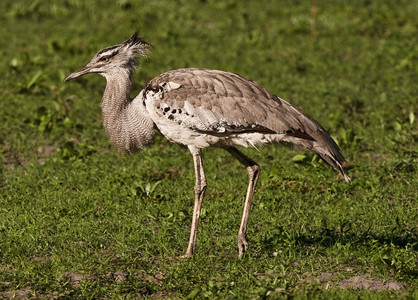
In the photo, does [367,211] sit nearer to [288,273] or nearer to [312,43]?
[288,273]

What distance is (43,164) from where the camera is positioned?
7.66 meters

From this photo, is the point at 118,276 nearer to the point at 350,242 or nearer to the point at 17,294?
the point at 17,294

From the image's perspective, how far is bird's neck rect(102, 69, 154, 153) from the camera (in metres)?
5.94

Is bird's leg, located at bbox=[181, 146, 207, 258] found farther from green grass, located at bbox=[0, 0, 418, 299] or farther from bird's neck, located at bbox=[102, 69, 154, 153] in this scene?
bird's neck, located at bbox=[102, 69, 154, 153]

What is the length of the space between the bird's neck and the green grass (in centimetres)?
69

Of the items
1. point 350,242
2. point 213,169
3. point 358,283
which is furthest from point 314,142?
point 213,169

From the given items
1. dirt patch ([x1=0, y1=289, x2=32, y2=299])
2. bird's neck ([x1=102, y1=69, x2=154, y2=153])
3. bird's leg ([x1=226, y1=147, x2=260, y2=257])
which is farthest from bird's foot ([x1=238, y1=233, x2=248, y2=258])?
dirt patch ([x1=0, y1=289, x2=32, y2=299])

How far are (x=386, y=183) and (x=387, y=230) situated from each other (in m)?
1.01

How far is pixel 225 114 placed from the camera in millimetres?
5691

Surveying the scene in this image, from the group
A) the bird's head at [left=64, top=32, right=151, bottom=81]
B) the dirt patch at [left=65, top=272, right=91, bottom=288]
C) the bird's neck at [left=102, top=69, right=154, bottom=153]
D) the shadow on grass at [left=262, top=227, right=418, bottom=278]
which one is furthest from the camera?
the bird's head at [left=64, top=32, right=151, bottom=81]

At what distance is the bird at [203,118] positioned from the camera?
5.68 m

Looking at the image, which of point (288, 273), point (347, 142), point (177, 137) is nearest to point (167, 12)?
point (347, 142)

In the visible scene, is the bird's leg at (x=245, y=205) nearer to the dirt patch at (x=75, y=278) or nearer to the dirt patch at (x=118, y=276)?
the dirt patch at (x=118, y=276)

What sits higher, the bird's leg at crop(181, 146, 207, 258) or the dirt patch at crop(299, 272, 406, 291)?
the bird's leg at crop(181, 146, 207, 258)
